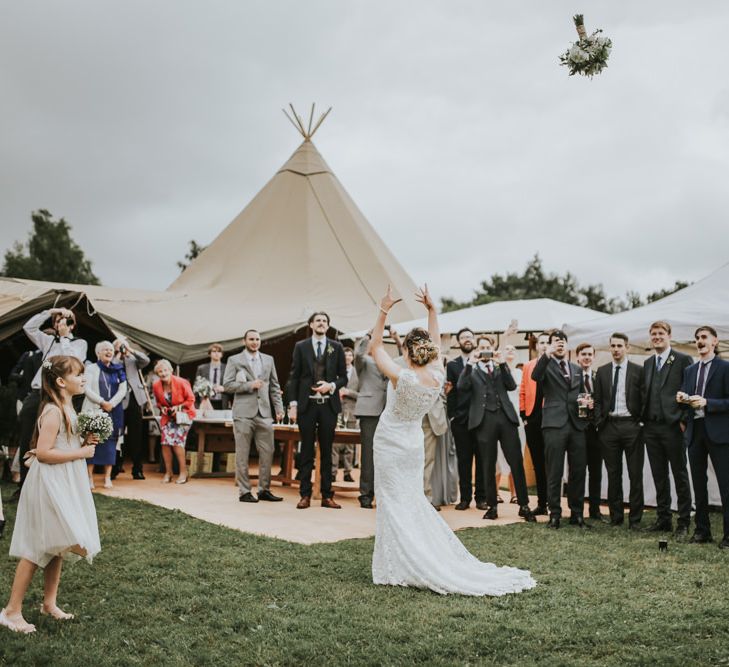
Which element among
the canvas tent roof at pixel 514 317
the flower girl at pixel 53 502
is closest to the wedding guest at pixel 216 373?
the canvas tent roof at pixel 514 317

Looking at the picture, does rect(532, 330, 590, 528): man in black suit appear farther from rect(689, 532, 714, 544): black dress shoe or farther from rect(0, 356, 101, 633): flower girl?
rect(0, 356, 101, 633): flower girl

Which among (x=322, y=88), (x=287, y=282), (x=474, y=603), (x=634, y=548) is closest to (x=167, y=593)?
(x=474, y=603)

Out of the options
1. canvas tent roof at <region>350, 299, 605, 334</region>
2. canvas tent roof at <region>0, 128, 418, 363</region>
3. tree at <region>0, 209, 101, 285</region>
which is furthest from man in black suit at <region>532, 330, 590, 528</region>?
tree at <region>0, 209, 101, 285</region>

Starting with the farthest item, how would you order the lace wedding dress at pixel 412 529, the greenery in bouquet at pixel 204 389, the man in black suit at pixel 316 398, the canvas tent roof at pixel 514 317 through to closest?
the canvas tent roof at pixel 514 317 < the greenery in bouquet at pixel 204 389 < the man in black suit at pixel 316 398 < the lace wedding dress at pixel 412 529

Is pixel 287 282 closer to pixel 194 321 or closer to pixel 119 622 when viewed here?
pixel 194 321

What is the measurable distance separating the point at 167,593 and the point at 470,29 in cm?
487

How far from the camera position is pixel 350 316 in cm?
1492

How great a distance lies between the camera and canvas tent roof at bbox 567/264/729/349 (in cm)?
870

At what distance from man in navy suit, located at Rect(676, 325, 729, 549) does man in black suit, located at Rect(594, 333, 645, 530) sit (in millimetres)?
747

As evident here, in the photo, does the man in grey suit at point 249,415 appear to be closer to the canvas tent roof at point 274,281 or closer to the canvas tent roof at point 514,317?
the canvas tent roof at point 274,281

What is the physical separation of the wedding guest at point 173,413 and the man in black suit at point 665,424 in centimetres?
556

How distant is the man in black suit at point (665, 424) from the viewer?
7051mm

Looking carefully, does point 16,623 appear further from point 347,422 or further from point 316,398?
point 347,422

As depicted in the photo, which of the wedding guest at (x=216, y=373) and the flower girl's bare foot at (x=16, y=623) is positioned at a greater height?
the wedding guest at (x=216, y=373)
